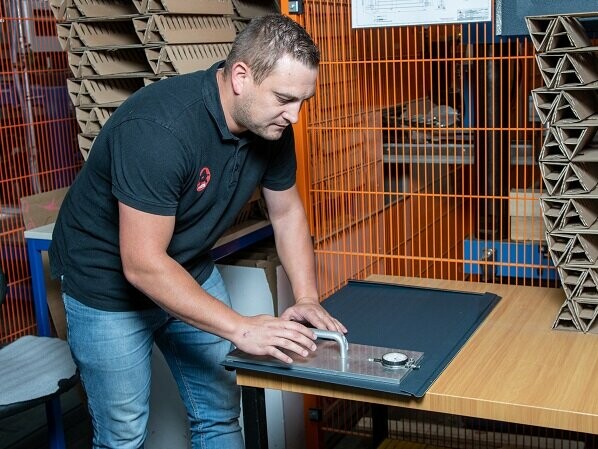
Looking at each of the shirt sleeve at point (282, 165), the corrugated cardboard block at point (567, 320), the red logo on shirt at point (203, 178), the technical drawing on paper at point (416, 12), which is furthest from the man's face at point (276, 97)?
the corrugated cardboard block at point (567, 320)

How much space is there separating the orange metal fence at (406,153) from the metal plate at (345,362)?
2.33 feet

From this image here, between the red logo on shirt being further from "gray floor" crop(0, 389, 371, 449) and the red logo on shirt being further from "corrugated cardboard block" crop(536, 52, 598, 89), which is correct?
"gray floor" crop(0, 389, 371, 449)

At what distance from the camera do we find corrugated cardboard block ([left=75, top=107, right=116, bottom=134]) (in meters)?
2.72

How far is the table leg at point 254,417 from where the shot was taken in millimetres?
1763

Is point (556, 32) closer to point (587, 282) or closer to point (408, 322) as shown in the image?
point (587, 282)

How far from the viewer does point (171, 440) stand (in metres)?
2.75

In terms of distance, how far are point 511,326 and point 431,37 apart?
0.98 m

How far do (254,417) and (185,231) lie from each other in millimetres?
473

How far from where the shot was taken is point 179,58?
2.54 m

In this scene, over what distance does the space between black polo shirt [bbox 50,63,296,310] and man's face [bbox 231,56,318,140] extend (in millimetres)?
99

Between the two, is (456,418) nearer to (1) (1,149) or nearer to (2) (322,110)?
(2) (322,110)

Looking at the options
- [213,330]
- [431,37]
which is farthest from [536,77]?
[213,330]

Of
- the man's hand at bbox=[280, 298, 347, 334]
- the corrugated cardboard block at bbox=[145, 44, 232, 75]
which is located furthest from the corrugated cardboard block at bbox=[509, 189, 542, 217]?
the corrugated cardboard block at bbox=[145, 44, 232, 75]

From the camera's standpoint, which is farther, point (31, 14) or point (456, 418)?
point (31, 14)
